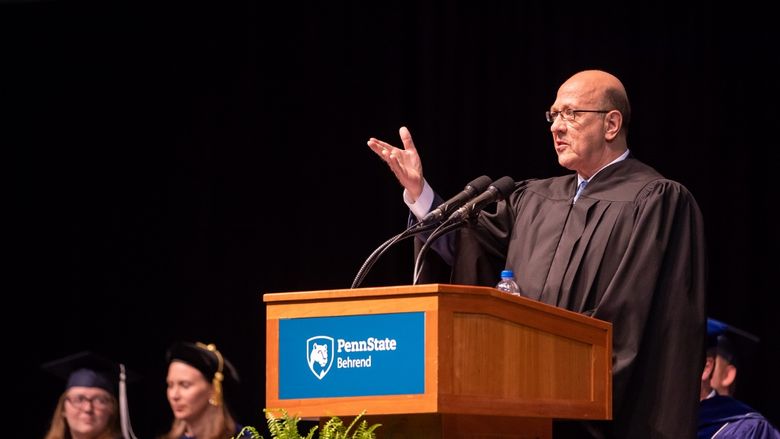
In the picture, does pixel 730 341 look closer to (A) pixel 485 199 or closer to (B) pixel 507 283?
(B) pixel 507 283

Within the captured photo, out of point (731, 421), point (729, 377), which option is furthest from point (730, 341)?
point (731, 421)

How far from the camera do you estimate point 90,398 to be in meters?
7.20

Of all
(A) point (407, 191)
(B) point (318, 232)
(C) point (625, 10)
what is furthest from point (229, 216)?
(A) point (407, 191)

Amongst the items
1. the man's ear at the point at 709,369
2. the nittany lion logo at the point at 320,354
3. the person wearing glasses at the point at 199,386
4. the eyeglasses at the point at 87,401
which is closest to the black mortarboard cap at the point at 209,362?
the person wearing glasses at the point at 199,386

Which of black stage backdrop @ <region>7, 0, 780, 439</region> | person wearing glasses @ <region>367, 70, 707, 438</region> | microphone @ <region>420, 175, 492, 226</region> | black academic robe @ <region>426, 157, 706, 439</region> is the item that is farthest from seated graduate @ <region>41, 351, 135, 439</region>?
microphone @ <region>420, 175, 492, 226</region>

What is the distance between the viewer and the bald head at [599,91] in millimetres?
3984

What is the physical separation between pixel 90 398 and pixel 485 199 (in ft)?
14.2

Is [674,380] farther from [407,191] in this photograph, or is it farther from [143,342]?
[143,342]

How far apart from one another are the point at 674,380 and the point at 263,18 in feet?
13.6

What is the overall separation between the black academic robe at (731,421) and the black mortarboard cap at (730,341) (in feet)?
0.79

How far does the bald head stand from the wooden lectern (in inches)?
36.3

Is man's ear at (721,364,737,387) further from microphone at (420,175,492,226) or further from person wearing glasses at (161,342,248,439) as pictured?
microphone at (420,175,492,226)

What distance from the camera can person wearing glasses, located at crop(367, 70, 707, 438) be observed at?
3.61m

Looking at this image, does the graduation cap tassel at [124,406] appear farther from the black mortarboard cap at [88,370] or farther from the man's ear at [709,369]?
the man's ear at [709,369]
